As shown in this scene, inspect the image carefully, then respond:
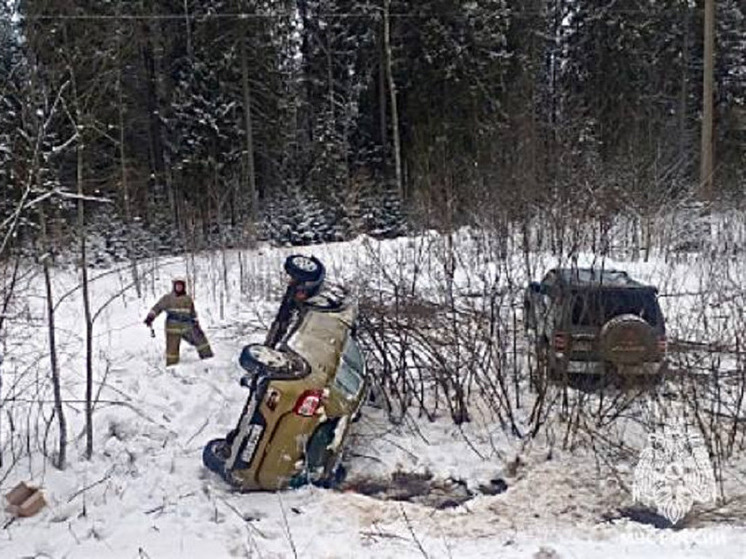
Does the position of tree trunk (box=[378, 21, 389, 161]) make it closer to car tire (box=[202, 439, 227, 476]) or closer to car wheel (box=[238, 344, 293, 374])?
car tire (box=[202, 439, 227, 476])

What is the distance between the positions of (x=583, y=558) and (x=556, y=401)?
268 cm

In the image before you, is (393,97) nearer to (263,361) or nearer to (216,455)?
(216,455)

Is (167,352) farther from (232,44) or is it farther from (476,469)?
(232,44)

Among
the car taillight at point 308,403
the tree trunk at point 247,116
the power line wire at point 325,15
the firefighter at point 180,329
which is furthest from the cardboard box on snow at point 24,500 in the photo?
the tree trunk at point 247,116

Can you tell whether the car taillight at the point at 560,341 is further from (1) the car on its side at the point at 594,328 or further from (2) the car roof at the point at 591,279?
(2) the car roof at the point at 591,279

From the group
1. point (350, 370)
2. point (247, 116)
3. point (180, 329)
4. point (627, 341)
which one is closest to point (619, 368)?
point (627, 341)

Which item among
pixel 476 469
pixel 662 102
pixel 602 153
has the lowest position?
pixel 476 469

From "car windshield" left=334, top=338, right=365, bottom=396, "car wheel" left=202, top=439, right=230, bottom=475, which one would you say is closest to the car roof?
"car windshield" left=334, top=338, right=365, bottom=396

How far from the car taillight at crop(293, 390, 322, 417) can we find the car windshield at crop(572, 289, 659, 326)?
3212mm

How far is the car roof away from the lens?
8.12 m

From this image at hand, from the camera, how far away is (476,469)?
694 centimetres

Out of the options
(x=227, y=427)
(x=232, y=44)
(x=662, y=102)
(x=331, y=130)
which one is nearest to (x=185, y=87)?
(x=232, y=44)

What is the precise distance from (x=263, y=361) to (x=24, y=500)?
2.04 m

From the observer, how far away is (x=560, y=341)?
8.04 m
